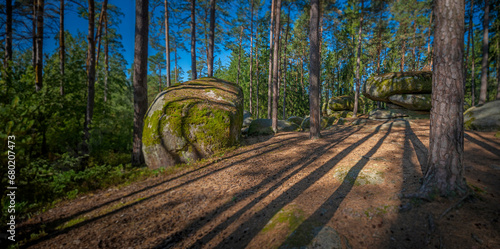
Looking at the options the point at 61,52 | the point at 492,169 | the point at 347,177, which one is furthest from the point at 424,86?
the point at 61,52

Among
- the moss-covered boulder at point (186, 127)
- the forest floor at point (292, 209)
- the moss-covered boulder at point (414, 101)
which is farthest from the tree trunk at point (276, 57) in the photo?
the moss-covered boulder at point (414, 101)

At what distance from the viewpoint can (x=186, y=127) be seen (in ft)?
20.5

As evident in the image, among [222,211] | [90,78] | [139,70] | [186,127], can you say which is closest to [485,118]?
[222,211]

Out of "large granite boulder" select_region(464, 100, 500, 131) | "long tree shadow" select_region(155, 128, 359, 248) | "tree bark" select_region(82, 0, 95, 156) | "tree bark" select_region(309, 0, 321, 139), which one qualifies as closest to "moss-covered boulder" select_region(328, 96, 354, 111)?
"large granite boulder" select_region(464, 100, 500, 131)

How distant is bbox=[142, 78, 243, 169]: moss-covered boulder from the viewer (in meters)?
6.09

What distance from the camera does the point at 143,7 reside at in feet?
21.9

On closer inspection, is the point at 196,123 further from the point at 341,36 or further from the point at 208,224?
the point at 341,36

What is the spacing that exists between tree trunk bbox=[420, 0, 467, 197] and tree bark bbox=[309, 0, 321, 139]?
194 inches

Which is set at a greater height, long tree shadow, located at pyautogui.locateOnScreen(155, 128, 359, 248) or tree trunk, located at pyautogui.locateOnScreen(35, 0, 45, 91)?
tree trunk, located at pyautogui.locateOnScreen(35, 0, 45, 91)

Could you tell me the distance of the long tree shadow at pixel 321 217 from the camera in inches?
81.8

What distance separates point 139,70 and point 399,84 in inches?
703

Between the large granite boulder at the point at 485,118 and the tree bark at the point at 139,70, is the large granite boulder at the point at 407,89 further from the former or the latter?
the tree bark at the point at 139,70

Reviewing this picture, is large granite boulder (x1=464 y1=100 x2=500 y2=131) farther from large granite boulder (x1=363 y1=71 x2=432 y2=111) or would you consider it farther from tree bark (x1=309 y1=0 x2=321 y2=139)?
tree bark (x1=309 y1=0 x2=321 y2=139)

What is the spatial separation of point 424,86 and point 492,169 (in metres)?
13.5
